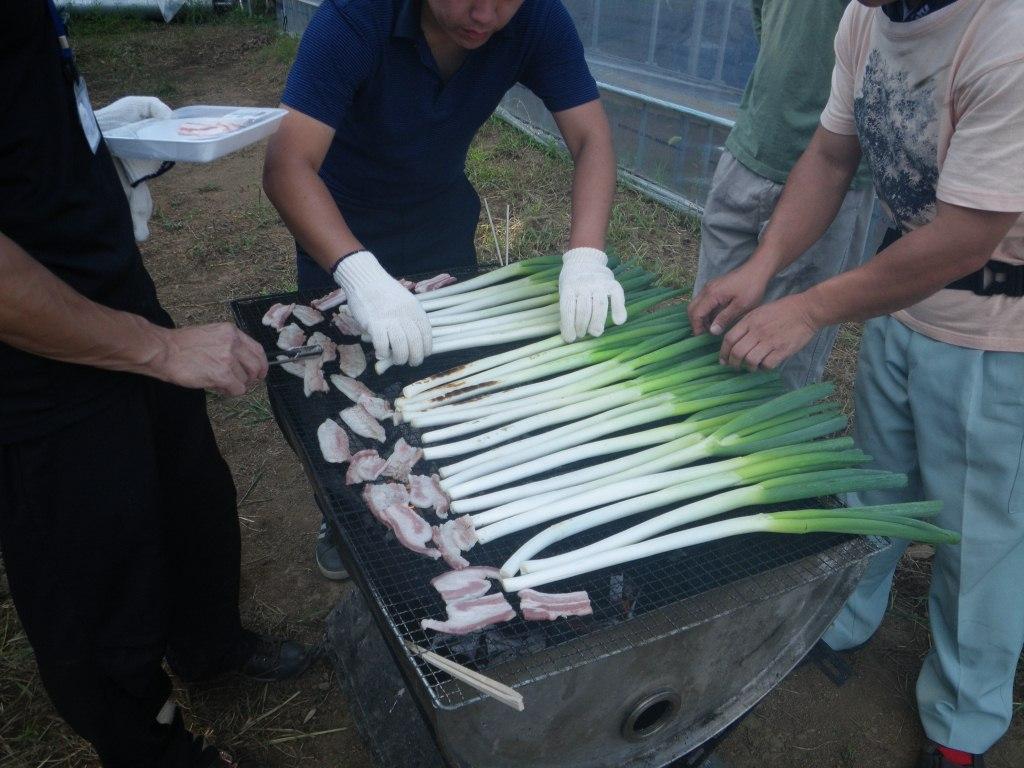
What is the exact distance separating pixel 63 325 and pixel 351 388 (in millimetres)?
805

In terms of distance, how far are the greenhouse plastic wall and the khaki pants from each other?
226cm

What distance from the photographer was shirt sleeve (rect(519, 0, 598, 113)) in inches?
106

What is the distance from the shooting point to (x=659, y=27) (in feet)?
20.1

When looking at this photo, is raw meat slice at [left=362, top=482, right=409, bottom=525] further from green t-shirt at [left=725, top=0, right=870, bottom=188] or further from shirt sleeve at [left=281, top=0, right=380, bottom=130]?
green t-shirt at [left=725, top=0, right=870, bottom=188]

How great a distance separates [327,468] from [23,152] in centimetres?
102

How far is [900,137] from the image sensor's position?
6.72ft

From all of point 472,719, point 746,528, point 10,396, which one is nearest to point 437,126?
point 10,396

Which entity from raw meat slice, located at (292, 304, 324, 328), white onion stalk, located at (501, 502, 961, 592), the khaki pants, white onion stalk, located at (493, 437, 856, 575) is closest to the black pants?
raw meat slice, located at (292, 304, 324, 328)

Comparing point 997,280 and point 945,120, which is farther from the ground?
point 945,120

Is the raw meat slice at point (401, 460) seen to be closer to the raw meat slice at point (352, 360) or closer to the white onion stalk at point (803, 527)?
the raw meat slice at point (352, 360)

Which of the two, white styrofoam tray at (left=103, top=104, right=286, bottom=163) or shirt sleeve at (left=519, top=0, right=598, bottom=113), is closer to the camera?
white styrofoam tray at (left=103, top=104, right=286, bottom=163)

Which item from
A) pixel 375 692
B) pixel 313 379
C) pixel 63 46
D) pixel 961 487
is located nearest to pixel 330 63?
pixel 63 46

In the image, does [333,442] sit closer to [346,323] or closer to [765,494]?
[346,323]

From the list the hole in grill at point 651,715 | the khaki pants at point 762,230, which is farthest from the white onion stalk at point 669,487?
the khaki pants at point 762,230
